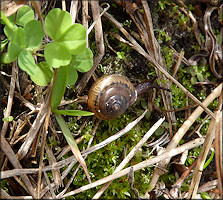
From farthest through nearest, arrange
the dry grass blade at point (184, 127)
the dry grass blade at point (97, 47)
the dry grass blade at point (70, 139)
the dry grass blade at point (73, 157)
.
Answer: the dry grass blade at point (184, 127) < the dry grass blade at point (97, 47) < the dry grass blade at point (70, 139) < the dry grass blade at point (73, 157)

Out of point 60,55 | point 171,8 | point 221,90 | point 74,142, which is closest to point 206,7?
point 171,8

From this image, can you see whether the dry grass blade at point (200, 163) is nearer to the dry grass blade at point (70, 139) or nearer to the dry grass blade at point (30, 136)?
the dry grass blade at point (70, 139)

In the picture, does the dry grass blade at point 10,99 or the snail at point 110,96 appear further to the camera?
the snail at point 110,96

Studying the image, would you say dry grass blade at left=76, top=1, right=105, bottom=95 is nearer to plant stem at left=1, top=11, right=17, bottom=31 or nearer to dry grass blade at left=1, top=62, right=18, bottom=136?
dry grass blade at left=1, top=62, right=18, bottom=136

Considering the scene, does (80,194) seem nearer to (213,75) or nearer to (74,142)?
(74,142)

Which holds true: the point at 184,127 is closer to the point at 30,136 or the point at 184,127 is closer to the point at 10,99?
the point at 30,136

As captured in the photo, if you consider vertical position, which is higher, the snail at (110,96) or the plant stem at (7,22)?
the plant stem at (7,22)

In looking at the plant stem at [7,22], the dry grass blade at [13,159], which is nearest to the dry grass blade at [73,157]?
the dry grass blade at [13,159]

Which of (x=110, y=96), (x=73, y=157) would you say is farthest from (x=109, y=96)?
(x=73, y=157)

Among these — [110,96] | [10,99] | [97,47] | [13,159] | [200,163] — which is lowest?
[200,163]

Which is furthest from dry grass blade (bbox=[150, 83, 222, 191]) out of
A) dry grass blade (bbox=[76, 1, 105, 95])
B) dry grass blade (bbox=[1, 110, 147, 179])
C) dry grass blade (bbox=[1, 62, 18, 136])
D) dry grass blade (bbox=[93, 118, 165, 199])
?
dry grass blade (bbox=[1, 62, 18, 136])
